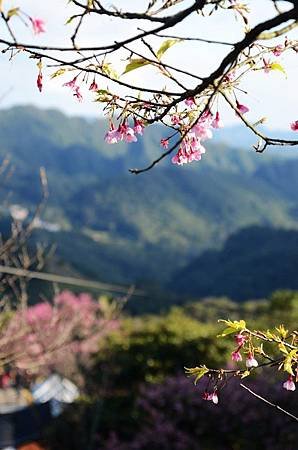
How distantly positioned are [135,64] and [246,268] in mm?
89612

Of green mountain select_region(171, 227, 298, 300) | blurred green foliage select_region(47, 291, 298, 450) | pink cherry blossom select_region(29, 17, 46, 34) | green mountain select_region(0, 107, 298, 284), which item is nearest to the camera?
pink cherry blossom select_region(29, 17, 46, 34)

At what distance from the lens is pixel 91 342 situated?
14.5 meters

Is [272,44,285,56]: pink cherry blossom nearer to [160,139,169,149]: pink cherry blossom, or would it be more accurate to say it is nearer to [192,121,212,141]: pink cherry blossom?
[192,121,212,141]: pink cherry blossom

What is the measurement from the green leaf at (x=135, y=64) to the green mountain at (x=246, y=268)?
69.0m

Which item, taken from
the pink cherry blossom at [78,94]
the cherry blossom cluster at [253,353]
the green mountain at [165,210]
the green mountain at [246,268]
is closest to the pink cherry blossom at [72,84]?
the pink cherry blossom at [78,94]

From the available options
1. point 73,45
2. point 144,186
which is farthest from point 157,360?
point 144,186

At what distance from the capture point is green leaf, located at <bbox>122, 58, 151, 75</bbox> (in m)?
1.35

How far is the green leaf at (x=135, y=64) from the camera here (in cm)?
135

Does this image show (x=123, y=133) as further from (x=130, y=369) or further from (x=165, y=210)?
(x=165, y=210)

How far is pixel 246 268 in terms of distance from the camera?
89625 mm

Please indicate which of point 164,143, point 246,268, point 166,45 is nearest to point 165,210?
point 246,268

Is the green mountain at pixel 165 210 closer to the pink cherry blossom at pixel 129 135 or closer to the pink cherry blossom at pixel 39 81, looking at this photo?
the pink cherry blossom at pixel 129 135

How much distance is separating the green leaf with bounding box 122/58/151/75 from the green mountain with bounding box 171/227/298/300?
68960 millimetres

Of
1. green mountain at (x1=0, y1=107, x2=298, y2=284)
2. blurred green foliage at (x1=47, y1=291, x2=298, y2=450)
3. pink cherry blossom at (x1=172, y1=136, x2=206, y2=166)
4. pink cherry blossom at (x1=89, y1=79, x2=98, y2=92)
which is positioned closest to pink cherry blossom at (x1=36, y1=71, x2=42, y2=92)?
pink cherry blossom at (x1=89, y1=79, x2=98, y2=92)
